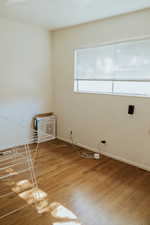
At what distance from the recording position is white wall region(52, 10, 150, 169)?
2.75 metres

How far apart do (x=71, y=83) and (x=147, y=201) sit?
256 cm

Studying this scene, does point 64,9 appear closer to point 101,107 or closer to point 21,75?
point 21,75

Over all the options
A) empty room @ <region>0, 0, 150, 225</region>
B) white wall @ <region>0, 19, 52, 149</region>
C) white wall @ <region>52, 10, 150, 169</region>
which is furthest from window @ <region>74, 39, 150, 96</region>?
white wall @ <region>0, 19, 52, 149</region>

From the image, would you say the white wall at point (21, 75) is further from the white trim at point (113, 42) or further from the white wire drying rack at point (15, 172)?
the white trim at point (113, 42)

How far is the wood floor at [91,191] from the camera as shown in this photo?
179cm

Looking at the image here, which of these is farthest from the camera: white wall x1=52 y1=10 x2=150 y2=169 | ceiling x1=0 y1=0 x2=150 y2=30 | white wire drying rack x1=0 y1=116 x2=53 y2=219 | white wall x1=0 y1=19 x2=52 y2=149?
white wall x1=0 y1=19 x2=52 y2=149

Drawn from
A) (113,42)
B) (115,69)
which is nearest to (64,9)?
(113,42)

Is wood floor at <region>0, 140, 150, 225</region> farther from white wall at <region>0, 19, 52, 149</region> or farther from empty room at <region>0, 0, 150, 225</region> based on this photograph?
white wall at <region>0, 19, 52, 149</region>

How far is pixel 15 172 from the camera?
2.66 metres

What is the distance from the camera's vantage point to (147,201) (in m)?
2.08

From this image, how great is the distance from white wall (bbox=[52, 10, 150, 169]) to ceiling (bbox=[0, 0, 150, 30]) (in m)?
0.20

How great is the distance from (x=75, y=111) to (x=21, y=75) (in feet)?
4.40

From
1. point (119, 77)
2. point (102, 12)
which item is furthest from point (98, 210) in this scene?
point (102, 12)

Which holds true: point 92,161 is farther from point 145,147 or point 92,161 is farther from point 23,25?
point 23,25
